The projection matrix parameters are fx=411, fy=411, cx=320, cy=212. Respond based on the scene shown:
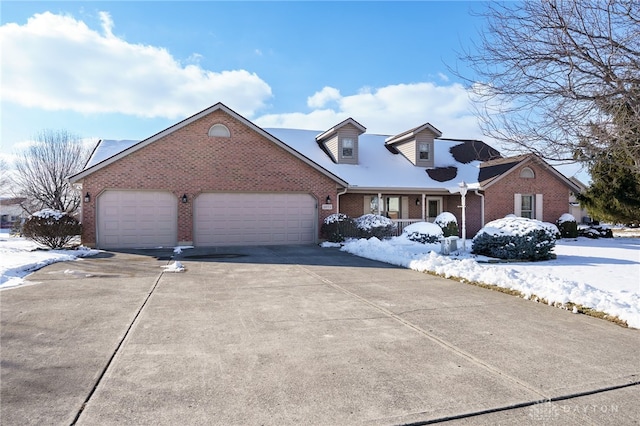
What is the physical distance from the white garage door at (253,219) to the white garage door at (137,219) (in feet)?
3.47

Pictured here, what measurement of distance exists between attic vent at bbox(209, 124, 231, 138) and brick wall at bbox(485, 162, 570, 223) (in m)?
13.4

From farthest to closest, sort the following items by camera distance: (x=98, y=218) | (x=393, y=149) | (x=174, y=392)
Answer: (x=393, y=149) < (x=98, y=218) < (x=174, y=392)

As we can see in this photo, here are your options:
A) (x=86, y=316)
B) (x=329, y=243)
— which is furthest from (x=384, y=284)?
(x=329, y=243)

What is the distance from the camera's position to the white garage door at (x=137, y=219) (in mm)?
16188

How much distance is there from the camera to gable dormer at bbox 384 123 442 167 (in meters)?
23.2

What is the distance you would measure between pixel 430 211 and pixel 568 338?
59.3 ft

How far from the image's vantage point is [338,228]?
17.8 m

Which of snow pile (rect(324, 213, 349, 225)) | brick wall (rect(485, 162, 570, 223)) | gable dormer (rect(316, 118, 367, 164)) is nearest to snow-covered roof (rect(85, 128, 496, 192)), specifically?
gable dormer (rect(316, 118, 367, 164))

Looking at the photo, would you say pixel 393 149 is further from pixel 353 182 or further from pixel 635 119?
pixel 635 119

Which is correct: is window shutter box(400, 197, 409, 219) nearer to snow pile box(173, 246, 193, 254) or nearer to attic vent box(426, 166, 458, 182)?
attic vent box(426, 166, 458, 182)

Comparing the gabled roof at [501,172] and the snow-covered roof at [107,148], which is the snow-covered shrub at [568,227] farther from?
the snow-covered roof at [107,148]

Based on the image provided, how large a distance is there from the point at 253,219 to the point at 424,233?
7278 mm

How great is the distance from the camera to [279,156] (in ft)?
59.1

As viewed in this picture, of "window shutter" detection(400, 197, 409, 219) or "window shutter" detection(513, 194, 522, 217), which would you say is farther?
"window shutter" detection(400, 197, 409, 219)
